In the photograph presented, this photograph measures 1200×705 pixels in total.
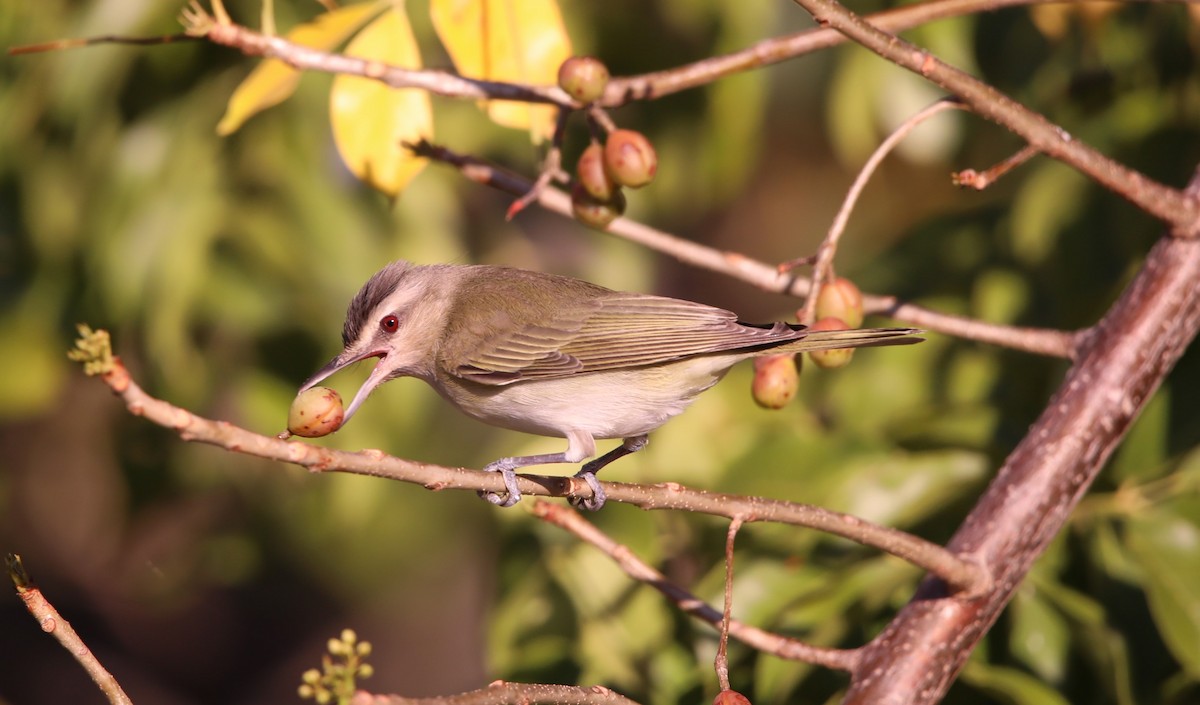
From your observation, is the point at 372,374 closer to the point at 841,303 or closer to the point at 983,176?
the point at 841,303

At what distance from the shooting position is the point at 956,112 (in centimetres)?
434

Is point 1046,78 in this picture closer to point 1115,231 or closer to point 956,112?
point 956,112

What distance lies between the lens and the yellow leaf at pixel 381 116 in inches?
104

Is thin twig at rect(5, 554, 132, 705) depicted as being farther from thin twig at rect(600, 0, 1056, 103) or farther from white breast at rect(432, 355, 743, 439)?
thin twig at rect(600, 0, 1056, 103)

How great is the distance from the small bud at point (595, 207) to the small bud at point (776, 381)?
18.3 inches

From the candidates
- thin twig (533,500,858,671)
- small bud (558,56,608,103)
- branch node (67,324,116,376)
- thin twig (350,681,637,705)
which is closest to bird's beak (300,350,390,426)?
thin twig (533,500,858,671)

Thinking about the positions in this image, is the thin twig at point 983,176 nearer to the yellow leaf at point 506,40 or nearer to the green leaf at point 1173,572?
the yellow leaf at point 506,40

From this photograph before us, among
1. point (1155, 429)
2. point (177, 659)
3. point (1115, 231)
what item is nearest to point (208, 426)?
point (1155, 429)

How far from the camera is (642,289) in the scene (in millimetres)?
4828

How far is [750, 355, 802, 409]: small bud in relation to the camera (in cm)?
246

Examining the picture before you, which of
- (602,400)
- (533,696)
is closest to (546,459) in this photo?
(602,400)

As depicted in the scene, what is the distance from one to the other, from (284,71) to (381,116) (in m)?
0.22

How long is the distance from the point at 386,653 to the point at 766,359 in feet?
18.3

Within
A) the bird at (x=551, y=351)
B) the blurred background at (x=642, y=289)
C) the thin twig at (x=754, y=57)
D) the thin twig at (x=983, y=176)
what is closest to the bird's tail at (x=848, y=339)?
the bird at (x=551, y=351)
